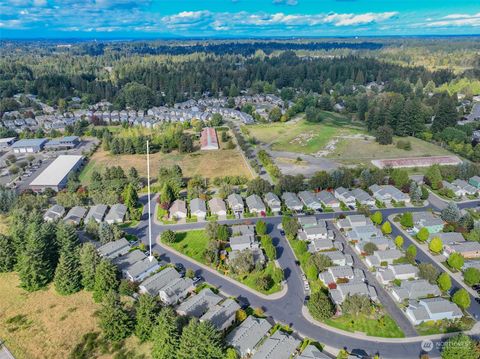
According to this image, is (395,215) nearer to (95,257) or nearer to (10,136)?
(95,257)

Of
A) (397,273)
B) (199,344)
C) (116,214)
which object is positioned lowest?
(116,214)

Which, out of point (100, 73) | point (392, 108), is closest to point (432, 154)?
point (392, 108)

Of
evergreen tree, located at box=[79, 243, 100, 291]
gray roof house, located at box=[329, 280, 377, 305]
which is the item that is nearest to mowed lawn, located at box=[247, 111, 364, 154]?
gray roof house, located at box=[329, 280, 377, 305]

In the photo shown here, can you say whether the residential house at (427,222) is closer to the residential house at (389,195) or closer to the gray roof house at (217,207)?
the residential house at (389,195)

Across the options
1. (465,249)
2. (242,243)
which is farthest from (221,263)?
(465,249)

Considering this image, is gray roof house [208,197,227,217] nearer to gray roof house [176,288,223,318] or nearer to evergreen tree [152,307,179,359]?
gray roof house [176,288,223,318]

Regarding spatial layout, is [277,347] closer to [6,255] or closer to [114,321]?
[114,321]
